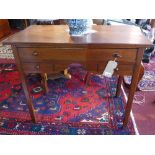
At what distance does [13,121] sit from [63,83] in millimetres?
732

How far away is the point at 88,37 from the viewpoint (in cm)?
116

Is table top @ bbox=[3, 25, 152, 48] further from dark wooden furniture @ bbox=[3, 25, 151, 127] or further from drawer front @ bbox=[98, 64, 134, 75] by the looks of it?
drawer front @ bbox=[98, 64, 134, 75]

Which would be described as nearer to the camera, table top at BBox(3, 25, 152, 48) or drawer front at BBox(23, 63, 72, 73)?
table top at BBox(3, 25, 152, 48)

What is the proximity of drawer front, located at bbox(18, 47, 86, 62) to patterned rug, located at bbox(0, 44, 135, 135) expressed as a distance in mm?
430

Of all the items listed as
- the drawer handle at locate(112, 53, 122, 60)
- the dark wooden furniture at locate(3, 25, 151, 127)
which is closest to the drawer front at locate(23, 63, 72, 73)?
the dark wooden furniture at locate(3, 25, 151, 127)

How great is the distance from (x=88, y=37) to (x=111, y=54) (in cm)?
20

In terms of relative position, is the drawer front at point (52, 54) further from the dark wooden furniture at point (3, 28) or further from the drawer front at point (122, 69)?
the dark wooden furniture at point (3, 28)

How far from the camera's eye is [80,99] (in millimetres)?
1798

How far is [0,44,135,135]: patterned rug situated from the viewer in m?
1.48

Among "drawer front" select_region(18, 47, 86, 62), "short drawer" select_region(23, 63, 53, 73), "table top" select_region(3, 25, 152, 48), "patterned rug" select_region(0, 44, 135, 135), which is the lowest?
"patterned rug" select_region(0, 44, 135, 135)

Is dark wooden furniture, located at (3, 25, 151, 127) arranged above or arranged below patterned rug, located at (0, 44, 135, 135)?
above

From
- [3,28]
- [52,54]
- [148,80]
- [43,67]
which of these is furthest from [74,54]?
[3,28]
